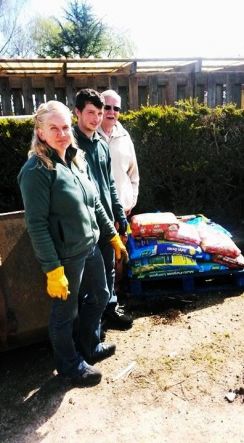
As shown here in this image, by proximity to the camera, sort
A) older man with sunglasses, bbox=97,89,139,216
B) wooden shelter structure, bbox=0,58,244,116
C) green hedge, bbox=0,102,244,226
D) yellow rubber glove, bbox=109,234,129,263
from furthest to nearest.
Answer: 1. wooden shelter structure, bbox=0,58,244,116
2. green hedge, bbox=0,102,244,226
3. older man with sunglasses, bbox=97,89,139,216
4. yellow rubber glove, bbox=109,234,129,263

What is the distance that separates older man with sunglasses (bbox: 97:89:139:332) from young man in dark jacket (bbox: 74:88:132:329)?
Result: 101mm

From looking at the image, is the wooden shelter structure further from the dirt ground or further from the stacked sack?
the dirt ground

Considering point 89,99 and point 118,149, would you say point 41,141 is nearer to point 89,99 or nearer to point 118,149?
point 89,99

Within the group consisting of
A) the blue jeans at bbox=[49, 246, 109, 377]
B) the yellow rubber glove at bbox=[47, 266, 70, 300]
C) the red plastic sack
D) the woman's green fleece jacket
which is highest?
the woman's green fleece jacket

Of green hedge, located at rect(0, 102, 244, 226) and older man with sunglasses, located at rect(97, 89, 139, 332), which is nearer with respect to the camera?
older man with sunglasses, located at rect(97, 89, 139, 332)

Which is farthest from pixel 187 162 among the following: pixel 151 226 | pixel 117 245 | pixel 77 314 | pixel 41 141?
pixel 41 141

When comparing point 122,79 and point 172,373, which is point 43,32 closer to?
Result: point 122,79

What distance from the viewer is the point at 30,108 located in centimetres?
913

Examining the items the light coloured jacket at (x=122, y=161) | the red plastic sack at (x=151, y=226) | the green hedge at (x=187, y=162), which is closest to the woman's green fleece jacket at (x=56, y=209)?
the light coloured jacket at (x=122, y=161)

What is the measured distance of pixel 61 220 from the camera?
245 centimetres

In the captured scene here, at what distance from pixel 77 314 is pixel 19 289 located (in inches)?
19.0

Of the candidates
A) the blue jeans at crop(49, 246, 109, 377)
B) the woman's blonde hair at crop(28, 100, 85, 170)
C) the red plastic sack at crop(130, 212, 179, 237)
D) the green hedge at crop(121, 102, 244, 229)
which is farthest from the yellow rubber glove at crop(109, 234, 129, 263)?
the green hedge at crop(121, 102, 244, 229)

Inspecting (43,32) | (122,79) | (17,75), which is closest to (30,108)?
(17,75)

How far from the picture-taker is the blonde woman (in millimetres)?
2363
